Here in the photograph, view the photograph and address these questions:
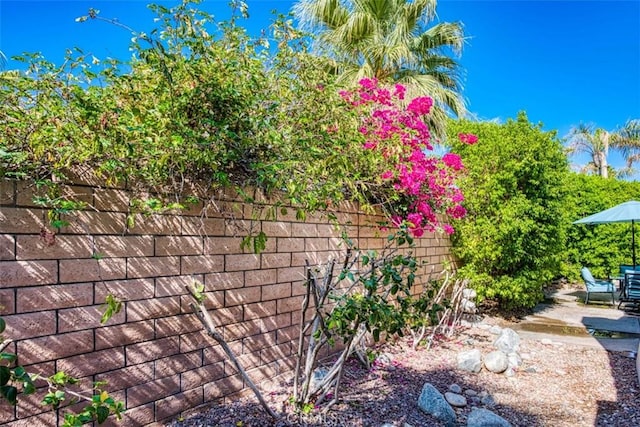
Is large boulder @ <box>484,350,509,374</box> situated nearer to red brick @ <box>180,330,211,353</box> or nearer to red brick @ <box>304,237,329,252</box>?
red brick @ <box>304,237,329,252</box>

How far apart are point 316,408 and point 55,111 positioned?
2656 millimetres

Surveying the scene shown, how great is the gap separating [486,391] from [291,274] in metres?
2.23

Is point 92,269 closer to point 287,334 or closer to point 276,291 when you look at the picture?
point 276,291

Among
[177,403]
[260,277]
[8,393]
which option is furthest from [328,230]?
[8,393]

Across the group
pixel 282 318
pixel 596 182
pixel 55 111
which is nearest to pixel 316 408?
pixel 282 318

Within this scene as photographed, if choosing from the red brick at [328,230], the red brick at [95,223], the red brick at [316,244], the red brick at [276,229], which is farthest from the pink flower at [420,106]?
the red brick at [95,223]

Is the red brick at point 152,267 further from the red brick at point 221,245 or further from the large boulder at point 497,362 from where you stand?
the large boulder at point 497,362

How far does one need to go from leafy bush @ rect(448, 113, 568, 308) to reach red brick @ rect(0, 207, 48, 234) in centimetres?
610

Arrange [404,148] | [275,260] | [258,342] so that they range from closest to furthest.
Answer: [258,342], [275,260], [404,148]

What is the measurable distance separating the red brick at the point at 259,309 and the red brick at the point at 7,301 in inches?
67.5

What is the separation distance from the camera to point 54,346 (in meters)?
2.33

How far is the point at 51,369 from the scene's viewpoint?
2314mm

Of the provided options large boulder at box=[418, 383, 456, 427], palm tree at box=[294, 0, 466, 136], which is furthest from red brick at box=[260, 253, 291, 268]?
palm tree at box=[294, 0, 466, 136]

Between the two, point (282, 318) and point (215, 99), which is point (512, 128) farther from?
point (215, 99)
